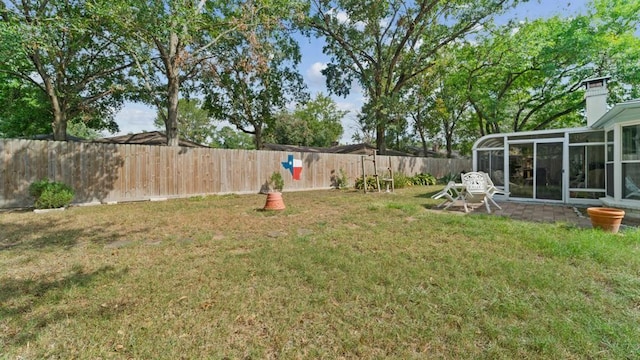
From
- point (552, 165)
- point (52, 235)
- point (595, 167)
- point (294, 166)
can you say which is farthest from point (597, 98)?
point (52, 235)

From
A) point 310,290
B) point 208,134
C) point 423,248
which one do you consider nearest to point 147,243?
point 310,290

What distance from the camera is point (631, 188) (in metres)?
6.14

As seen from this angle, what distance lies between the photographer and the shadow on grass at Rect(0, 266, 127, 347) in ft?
6.72

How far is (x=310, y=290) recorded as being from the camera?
8.75 ft

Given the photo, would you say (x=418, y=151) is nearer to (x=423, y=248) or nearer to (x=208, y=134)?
(x=423, y=248)

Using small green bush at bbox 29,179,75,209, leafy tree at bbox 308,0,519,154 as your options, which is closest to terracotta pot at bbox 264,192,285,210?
small green bush at bbox 29,179,75,209

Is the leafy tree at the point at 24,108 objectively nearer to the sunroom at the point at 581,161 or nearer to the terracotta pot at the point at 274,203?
the terracotta pot at the point at 274,203

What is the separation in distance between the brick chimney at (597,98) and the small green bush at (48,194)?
46.1 ft

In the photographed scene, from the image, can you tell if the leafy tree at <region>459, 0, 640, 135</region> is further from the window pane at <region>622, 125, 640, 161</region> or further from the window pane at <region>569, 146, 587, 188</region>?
the window pane at <region>622, 125, 640, 161</region>

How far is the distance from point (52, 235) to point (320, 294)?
4747mm

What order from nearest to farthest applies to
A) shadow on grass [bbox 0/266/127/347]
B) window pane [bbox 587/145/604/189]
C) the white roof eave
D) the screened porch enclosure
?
shadow on grass [bbox 0/266/127/347] → the white roof eave → window pane [bbox 587/145/604/189] → the screened porch enclosure

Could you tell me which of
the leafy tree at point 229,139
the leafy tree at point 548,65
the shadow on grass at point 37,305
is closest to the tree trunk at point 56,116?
the shadow on grass at point 37,305

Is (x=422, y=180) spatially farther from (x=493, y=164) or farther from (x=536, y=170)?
(x=536, y=170)

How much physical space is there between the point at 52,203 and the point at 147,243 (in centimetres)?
439
